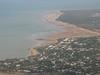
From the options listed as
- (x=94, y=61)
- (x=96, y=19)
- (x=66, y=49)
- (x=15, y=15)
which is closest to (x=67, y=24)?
(x=96, y=19)

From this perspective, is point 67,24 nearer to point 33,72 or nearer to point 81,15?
point 81,15

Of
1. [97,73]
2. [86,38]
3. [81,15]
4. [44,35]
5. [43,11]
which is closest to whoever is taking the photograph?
[97,73]

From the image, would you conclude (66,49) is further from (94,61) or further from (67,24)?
(67,24)

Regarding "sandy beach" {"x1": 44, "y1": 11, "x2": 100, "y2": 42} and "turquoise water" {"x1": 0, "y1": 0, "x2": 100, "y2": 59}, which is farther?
"sandy beach" {"x1": 44, "y1": 11, "x2": 100, "y2": 42}

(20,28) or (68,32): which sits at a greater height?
(20,28)

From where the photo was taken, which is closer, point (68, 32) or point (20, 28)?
point (68, 32)

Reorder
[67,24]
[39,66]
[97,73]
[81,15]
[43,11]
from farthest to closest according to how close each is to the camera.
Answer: [43,11] < [81,15] < [67,24] < [39,66] < [97,73]

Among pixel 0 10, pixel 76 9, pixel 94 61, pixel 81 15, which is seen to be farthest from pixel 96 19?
pixel 94 61

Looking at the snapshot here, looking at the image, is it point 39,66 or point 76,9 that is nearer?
point 39,66

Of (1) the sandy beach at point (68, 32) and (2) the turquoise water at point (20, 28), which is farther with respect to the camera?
(1) the sandy beach at point (68, 32)
